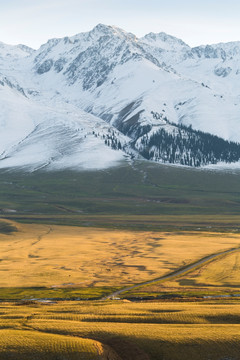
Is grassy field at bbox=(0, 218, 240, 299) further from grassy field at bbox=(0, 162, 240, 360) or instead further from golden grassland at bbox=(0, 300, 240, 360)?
golden grassland at bbox=(0, 300, 240, 360)

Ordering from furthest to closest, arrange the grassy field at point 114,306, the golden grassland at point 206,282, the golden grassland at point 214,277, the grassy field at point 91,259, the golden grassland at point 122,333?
1. the grassy field at point 91,259
2. the golden grassland at point 214,277
3. the golden grassland at point 206,282
4. the grassy field at point 114,306
5. the golden grassland at point 122,333

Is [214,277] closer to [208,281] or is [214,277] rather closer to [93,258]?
[208,281]

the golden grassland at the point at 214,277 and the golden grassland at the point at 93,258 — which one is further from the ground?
the golden grassland at the point at 214,277

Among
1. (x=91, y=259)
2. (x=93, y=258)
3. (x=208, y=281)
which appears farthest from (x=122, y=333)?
(x=93, y=258)

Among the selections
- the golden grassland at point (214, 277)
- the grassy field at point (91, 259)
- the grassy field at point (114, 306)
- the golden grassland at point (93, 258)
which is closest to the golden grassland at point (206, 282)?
the golden grassland at point (214, 277)

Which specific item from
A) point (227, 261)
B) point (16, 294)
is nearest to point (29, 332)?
point (16, 294)

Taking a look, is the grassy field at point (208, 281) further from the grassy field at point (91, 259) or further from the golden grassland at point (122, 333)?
the golden grassland at point (122, 333)
